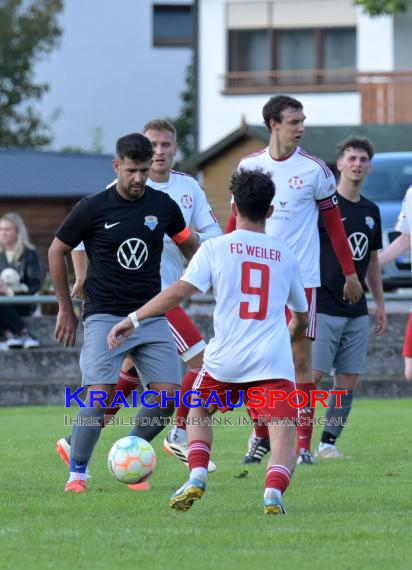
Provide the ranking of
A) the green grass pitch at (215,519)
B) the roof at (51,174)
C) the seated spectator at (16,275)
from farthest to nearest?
1. the roof at (51,174)
2. the seated spectator at (16,275)
3. the green grass pitch at (215,519)

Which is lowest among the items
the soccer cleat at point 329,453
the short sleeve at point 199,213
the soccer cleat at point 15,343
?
the soccer cleat at point 15,343

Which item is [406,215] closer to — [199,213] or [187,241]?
[199,213]

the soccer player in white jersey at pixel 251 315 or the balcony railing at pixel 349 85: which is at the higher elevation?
the balcony railing at pixel 349 85

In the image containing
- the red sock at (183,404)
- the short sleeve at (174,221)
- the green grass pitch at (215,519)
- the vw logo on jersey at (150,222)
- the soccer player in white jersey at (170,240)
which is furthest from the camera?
the red sock at (183,404)

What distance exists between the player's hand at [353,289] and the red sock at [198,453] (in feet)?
9.00

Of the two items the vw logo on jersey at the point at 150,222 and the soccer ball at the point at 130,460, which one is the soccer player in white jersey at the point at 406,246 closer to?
the vw logo on jersey at the point at 150,222

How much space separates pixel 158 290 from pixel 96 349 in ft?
1.72

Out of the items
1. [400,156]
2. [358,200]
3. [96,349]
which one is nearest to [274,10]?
[400,156]

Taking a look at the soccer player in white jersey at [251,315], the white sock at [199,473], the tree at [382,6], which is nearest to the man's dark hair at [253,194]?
the soccer player in white jersey at [251,315]

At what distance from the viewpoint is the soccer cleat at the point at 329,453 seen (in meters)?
10.8

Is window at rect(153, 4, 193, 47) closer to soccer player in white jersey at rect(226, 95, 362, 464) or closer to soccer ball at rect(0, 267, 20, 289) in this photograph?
soccer ball at rect(0, 267, 20, 289)

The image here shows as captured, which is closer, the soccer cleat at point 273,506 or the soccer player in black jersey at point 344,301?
the soccer cleat at point 273,506

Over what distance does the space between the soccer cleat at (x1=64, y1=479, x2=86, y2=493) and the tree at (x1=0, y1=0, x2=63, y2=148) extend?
4725cm

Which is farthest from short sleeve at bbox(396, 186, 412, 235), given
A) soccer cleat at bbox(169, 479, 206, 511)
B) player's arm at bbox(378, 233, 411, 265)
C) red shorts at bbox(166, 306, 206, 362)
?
soccer cleat at bbox(169, 479, 206, 511)
